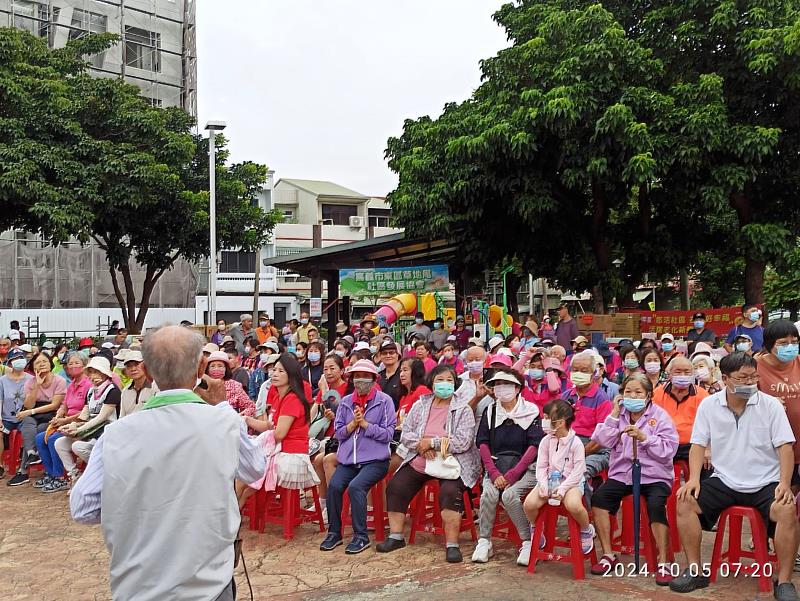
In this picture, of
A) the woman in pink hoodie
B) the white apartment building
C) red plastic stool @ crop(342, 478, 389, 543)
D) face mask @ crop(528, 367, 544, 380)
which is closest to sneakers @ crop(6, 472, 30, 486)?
red plastic stool @ crop(342, 478, 389, 543)

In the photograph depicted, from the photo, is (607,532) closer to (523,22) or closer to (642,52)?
(642,52)

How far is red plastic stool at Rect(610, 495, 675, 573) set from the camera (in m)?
5.39

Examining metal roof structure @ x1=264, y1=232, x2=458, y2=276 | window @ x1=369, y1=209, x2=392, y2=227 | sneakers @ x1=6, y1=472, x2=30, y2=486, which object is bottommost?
sneakers @ x1=6, y1=472, x2=30, y2=486

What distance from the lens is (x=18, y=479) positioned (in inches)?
361

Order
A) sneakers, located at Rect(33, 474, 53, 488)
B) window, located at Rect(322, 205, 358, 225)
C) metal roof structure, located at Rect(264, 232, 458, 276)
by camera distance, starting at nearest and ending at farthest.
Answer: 1. sneakers, located at Rect(33, 474, 53, 488)
2. metal roof structure, located at Rect(264, 232, 458, 276)
3. window, located at Rect(322, 205, 358, 225)

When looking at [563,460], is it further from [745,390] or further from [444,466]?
[745,390]

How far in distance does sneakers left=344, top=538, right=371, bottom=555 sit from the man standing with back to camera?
11.6 feet

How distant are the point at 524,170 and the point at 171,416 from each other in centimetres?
1349

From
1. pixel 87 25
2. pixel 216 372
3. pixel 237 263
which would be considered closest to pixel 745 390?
pixel 216 372

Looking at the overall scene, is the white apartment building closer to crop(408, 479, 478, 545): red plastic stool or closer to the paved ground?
the paved ground

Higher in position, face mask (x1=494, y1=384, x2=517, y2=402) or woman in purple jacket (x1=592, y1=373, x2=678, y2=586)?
face mask (x1=494, y1=384, x2=517, y2=402)

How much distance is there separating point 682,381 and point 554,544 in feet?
5.48

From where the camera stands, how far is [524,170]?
50.3 feet

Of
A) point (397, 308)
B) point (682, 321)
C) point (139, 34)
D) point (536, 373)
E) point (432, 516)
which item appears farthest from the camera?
point (139, 34)
